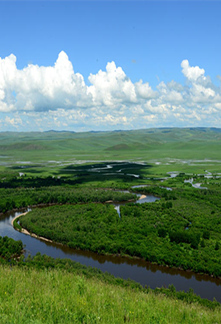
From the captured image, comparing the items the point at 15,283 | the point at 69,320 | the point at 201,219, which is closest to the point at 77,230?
the point at 201,219

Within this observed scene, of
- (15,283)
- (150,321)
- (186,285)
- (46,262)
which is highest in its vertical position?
(15,283)

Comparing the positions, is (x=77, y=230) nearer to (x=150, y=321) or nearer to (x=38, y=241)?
(x=38, y=241)

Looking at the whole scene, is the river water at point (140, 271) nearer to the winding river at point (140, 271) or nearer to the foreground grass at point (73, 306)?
the winding river at point (140, 271)

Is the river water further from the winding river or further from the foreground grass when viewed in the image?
the foreground grass

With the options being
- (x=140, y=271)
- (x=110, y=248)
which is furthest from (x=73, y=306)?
(x=110, y=248)

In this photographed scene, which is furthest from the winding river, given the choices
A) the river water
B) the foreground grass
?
the foreground grass

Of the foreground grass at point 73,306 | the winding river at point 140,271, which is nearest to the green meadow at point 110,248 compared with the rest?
the foreground grass at point 73,306
